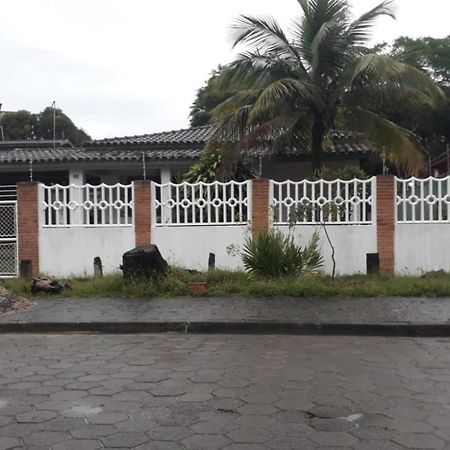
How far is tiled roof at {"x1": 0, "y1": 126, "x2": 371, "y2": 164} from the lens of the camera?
16.5m

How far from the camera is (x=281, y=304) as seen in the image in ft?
28.3

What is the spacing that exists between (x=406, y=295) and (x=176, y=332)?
3800mm

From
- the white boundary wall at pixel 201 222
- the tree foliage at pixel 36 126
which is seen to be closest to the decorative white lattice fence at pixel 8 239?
the white boundary wall at pixel 201 222

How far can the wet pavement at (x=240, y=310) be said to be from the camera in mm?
7746

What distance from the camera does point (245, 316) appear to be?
7898mm

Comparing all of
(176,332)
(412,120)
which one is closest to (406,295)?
(176,332)

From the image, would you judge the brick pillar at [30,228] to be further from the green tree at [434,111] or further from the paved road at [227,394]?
the green tree at [434,111]

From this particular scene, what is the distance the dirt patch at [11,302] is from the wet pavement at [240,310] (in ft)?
0.69

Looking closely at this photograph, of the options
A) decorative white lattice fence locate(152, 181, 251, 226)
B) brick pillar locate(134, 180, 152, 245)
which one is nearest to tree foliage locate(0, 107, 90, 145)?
brick pillar locate(134, 180, 152, 245)

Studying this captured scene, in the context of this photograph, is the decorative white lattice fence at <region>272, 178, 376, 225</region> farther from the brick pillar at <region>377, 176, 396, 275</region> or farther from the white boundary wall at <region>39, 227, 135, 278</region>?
the white boundary wall at <region>39, 227, 135, 278</region>

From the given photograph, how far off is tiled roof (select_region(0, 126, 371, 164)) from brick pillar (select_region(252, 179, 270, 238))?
554cm

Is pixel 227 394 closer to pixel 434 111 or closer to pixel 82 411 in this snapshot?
pixel 82 411

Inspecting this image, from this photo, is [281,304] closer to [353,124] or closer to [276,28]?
[353,124]

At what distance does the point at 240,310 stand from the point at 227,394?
360 centimetres
